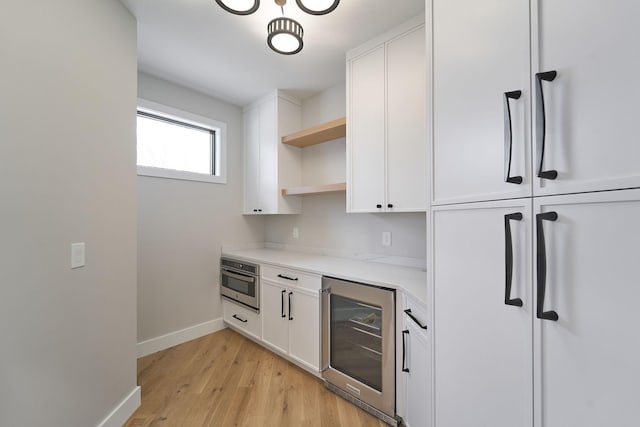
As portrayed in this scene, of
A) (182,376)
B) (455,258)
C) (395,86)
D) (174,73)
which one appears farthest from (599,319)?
(174,73)

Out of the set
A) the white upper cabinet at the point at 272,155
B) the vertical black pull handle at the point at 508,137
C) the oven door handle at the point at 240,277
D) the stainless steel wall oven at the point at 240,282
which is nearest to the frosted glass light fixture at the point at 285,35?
the white upper cabinet at the point at 272,155

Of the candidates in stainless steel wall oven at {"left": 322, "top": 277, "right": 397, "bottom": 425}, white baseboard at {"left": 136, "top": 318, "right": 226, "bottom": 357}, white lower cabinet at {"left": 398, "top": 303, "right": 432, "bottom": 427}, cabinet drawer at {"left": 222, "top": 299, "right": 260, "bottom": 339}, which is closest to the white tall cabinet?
white lower cabinet at {"left": 398, "top": 303, "right": 432, "bottom": 427}

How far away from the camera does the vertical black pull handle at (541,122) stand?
2.23 feet

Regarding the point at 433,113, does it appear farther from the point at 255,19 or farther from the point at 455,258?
the point at 255,19

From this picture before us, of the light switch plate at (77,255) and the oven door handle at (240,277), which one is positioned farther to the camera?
the oven door handle at (240,277)

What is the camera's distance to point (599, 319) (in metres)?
0.60

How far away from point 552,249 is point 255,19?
7.13 ft

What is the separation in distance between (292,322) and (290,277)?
40cm

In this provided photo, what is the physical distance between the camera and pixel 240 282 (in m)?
2.80

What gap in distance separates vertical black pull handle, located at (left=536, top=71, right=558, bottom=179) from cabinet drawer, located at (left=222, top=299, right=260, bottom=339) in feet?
8.34

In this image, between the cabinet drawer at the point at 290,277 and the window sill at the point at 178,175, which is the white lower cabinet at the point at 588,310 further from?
the window sill at the point at 178,175

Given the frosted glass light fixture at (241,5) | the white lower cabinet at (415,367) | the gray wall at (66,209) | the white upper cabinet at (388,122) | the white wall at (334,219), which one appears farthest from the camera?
the white wall at (334,219)

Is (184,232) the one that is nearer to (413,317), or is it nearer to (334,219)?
(334,219)

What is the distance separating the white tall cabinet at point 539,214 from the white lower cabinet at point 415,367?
233 millimetres
